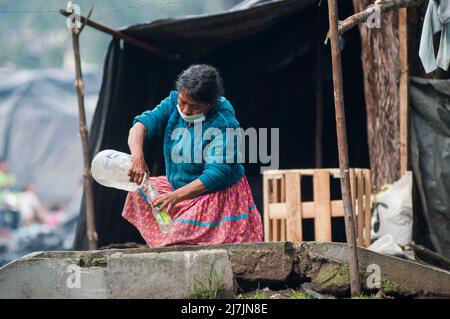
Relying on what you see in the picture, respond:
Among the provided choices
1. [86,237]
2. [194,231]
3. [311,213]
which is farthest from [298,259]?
[86,237]

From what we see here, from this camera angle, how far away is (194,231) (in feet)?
15.9

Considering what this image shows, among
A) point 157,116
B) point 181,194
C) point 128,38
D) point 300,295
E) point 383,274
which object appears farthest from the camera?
point 128,38

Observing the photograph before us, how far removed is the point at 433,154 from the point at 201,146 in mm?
2551

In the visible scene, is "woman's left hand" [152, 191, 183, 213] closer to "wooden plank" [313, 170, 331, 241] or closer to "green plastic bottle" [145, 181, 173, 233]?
"green plastic bottle" [145, 181, 173, 233]

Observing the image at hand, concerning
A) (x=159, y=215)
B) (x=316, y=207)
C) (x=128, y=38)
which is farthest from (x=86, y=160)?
(x=159, y=215)

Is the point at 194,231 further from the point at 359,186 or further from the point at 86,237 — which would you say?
the point at 86,237

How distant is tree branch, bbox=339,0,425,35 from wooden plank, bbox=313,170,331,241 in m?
1.63

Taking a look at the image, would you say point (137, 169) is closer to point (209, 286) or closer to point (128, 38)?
point (209, 286)

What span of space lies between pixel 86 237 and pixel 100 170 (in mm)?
A: 2250

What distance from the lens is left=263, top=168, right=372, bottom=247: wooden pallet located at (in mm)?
6316

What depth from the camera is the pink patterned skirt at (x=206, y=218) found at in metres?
4.83

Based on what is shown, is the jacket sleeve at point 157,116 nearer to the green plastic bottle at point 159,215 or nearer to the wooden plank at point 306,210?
the green plastic bottle at point 159,215

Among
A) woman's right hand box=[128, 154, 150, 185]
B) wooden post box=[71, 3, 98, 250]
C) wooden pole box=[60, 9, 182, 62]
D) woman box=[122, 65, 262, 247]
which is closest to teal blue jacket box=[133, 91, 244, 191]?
woman box=[122, 65, 262, 247]

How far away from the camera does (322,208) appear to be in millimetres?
6367
